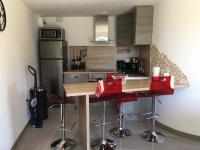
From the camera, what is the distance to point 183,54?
333 centimetres

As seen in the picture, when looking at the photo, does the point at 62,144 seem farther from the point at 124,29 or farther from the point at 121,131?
the point at 124,29

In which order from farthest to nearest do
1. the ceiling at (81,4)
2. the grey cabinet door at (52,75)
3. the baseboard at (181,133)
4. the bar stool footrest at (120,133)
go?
1. the grey cabinet door at (52,75)
2. the ceiling at (81,4)
3. the bar stool footrest at (120,133)
4. the baseboard at (181,133)

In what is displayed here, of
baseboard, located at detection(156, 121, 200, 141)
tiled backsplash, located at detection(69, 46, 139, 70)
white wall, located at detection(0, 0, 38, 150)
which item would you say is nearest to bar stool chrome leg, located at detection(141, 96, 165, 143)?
baseboard, located at detection(156, 121, 200, 141)

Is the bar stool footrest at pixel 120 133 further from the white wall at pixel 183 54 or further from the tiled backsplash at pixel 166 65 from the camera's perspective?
the tiled backsplash at pixel 166 65

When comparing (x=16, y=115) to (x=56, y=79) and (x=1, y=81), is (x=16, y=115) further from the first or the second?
(x=56, y=79)

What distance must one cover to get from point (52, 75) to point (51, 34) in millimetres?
971

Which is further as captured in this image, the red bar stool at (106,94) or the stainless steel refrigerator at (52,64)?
the stainless steel refrigerator at (52,64)

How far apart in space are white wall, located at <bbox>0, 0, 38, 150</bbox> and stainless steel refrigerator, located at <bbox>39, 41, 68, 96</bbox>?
0.62 m

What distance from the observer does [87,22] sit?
550 cm

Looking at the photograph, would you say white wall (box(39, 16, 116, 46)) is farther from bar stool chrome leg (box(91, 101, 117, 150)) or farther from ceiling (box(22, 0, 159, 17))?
bar stool chrome leg (box(91, 101, 117, 150))

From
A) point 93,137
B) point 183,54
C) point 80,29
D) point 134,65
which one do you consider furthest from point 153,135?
point 80,29

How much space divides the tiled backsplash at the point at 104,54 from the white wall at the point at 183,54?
72.1 inches

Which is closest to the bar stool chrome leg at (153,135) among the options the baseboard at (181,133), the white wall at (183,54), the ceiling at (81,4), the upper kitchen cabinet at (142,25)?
the baseboard at (181,133)

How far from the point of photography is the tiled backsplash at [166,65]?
3.36 metres
